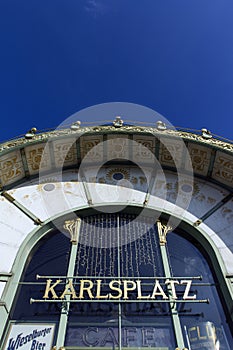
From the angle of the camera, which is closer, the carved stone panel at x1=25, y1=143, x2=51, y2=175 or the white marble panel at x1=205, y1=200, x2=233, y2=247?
the white marble panel at x1=205, y1=200, x2=233, y2=247

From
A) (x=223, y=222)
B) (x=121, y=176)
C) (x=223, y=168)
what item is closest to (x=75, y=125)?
(x=121, y=176)

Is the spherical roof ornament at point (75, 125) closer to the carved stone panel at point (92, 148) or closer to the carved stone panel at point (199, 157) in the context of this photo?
the carved stone panel at point (92, 148)

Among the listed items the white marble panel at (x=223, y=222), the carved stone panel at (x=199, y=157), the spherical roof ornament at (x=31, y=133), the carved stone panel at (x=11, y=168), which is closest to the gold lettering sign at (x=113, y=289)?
the white marble panel at (x=223, y=222)

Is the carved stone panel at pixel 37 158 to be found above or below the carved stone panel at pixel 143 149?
below

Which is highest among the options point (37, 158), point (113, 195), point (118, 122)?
point (118, 122)

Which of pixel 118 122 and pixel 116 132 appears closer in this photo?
pixel 116 132

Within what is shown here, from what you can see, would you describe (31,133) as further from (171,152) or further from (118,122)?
(171,152)

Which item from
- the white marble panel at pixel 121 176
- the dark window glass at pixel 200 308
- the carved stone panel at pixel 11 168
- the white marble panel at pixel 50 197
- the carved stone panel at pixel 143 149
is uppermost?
the carved stone panel at pixel 143 149

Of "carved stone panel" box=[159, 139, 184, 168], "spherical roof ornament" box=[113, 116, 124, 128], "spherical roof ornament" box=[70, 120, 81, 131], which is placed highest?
"spherical roof ornament" box=[113, 116, 124, 128]

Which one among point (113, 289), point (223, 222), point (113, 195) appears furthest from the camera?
point (113, 195)

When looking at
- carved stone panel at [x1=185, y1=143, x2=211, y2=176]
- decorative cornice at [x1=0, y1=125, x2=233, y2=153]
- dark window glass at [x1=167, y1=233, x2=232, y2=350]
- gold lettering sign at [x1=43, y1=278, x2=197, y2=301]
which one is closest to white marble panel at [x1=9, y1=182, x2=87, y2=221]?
decorative cornice at [x1=0, y1=125, x2=233, y2=153]

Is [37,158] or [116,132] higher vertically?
[116,132]

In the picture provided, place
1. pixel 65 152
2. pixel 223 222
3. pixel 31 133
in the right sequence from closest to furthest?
pixel 223 222 < pixel 31 133 < pixel 65 152

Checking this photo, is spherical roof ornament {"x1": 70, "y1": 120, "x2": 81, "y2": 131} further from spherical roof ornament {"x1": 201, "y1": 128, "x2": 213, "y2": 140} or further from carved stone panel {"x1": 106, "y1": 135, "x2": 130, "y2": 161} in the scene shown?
spherical roof ornament {"x1": 201, "y1": 128, "x2": 213, "y2": 140}
